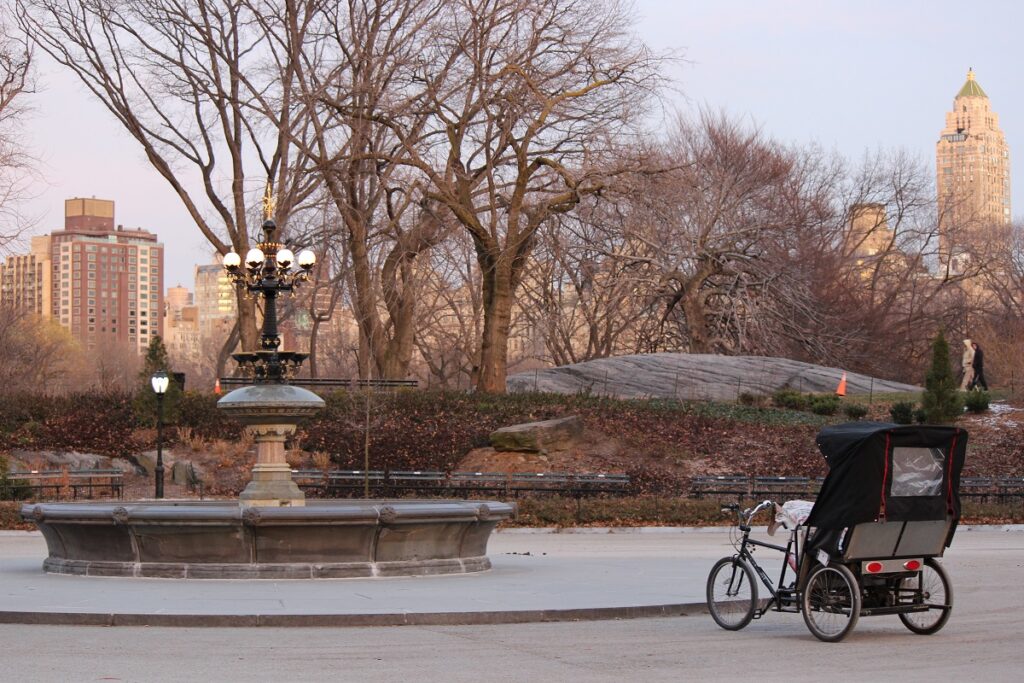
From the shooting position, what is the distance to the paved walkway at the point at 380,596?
1223 centimetres

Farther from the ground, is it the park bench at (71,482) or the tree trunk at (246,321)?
the tree trunk at (246,321)

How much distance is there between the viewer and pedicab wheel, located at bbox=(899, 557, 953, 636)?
38.7 feet

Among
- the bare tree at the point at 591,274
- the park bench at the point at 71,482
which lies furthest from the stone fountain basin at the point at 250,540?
the bare tree at the point at 591,274

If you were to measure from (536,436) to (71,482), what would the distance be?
10.8 m

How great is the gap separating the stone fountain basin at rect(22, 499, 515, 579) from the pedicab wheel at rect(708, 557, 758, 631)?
438 centimetres

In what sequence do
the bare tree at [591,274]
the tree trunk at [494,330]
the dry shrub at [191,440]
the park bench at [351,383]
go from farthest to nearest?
1. the bare tree at [591,274]
2. the park bench at [351,383]
3. the tree trunk at [494,330]
4. the dry shrub at [191,440]

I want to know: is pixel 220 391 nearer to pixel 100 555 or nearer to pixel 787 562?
pixel 100 555

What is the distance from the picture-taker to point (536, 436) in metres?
33.3

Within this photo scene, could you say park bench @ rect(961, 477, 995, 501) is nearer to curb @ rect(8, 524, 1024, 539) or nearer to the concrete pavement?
curb @ rect(8, 524, 1024, 539)

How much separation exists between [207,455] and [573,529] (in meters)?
11.7

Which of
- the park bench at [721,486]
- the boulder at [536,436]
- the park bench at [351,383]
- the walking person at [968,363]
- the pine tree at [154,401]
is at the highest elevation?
the walking person at [968,363]

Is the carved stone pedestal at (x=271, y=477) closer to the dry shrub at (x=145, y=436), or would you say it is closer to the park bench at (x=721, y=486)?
the park bench at (x=721, y=486)

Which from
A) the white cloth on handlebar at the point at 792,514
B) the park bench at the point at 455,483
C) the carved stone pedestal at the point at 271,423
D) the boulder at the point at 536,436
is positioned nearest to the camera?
the white cloth on handlebar at the point at 792,514

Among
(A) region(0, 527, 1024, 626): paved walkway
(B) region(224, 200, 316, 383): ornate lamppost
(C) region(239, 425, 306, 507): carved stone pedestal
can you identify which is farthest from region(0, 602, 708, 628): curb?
(B) region(224, 200, 316, 383): ornate lamppost
